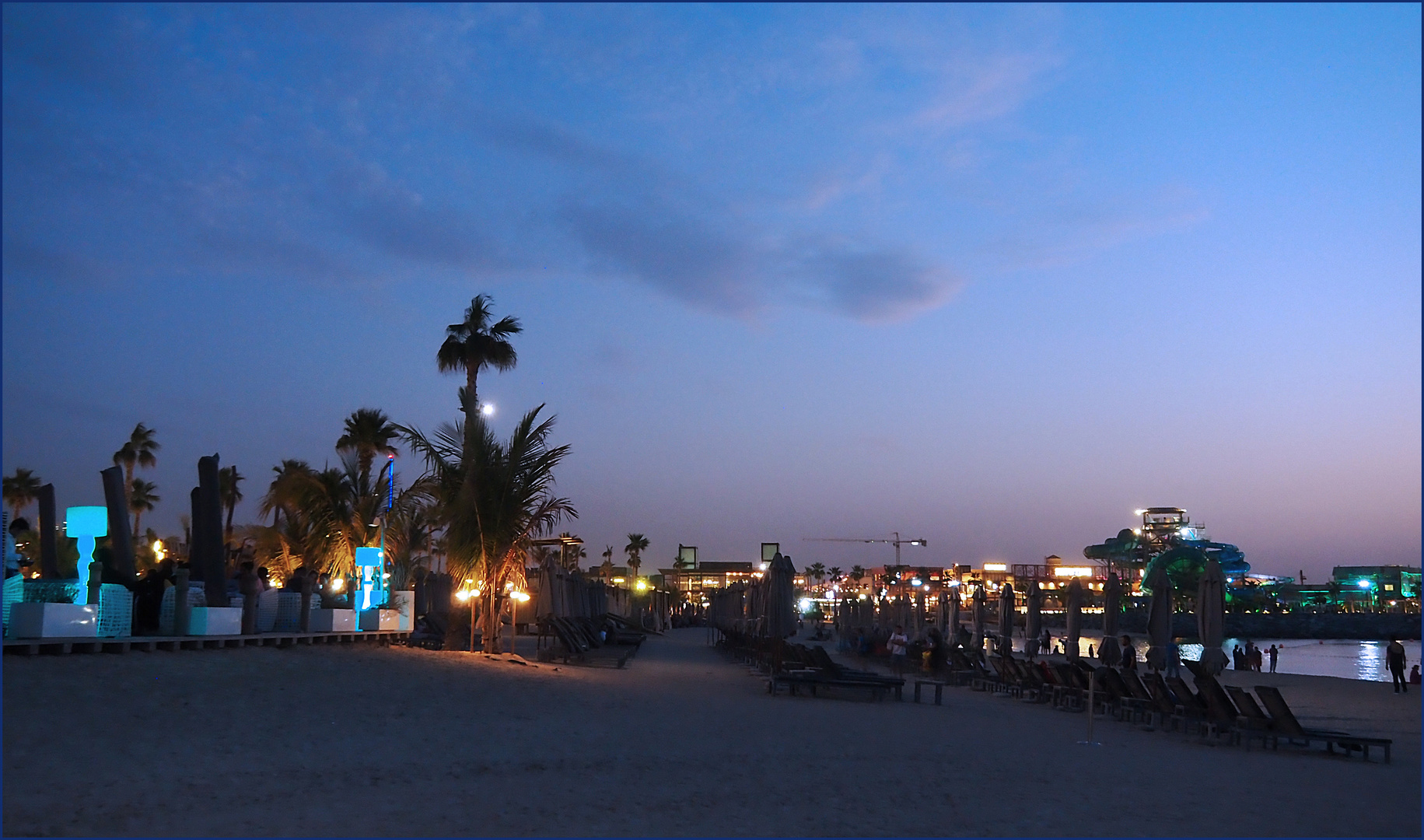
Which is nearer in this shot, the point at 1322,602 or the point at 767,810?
the point at 767,810

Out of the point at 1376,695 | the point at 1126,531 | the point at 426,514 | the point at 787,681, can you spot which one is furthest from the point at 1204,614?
the point at 1126,531

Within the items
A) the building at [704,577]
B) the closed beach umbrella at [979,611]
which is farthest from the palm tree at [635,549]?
the closed beach umbrella at [979,611]

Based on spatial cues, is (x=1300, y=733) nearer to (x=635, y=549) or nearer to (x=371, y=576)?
(x=371, y=576)

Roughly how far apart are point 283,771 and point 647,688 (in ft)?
28.5

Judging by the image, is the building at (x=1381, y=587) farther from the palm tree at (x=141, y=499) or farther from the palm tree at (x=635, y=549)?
the palm tree at (x=141, y=499)

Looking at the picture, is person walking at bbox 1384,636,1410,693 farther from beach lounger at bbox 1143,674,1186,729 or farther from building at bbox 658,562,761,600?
building at bbox 658,562,761,600

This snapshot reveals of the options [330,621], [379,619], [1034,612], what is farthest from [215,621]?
[1034,612]

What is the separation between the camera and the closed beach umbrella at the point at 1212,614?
20469 millimetres

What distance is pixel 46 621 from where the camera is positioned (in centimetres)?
1039

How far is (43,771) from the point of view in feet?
21.4

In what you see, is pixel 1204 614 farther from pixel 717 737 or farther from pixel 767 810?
pixel 767 810

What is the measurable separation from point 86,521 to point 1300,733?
14.5m

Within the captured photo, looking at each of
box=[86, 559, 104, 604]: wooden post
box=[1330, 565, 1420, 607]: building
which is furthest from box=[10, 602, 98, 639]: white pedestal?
box=[1330, 565, 1420, 607]: building

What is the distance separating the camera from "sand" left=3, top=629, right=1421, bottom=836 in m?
6.39
